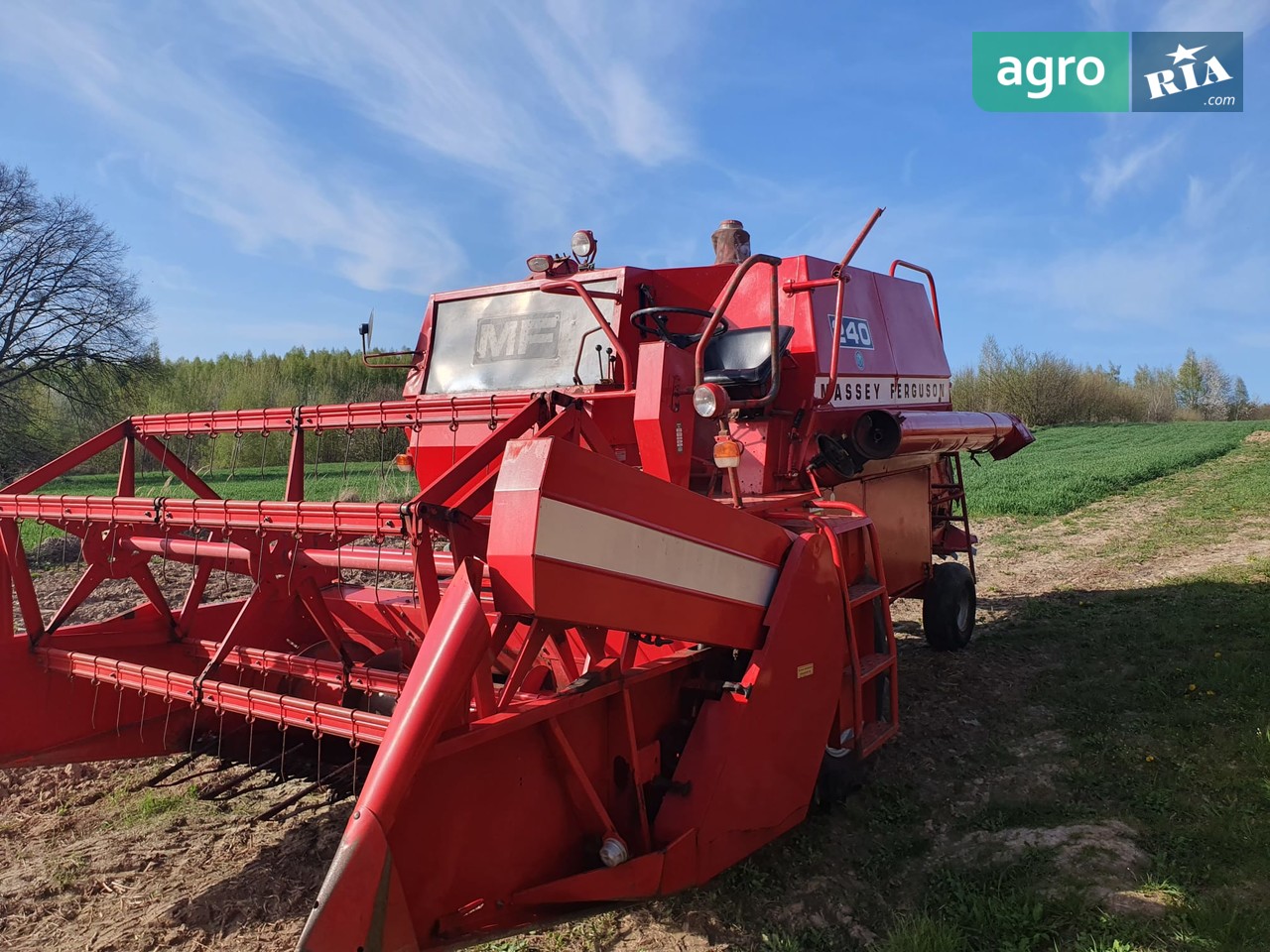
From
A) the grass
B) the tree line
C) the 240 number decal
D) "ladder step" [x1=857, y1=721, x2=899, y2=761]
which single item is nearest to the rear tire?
the grass

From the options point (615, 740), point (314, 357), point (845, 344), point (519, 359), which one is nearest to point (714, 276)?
point (845, 344)

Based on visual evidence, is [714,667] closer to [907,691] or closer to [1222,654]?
[907,691]

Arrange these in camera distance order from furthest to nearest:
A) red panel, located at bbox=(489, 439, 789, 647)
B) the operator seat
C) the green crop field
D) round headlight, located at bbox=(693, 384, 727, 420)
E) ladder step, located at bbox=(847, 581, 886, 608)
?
the green crop field
the operator seat
ladder step, located at bbox=(847, 581, 886, 608)
round headlight, located at bbox=(693, 384, 727, 420)
red panel, located at bbox=(489, 439, 789, 647)

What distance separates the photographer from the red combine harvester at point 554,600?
7.43 ft

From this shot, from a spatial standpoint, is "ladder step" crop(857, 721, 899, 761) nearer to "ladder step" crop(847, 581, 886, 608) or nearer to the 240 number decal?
"ladder step" crop(847, 581, 886, 608)

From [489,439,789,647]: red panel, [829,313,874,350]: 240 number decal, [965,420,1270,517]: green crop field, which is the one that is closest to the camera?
[489,439,789,647]: red panel

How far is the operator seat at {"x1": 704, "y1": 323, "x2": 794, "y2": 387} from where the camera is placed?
13.7 ft

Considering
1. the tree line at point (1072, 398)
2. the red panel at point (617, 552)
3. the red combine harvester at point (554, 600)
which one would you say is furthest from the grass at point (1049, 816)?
the tree line at point (1072, 398)

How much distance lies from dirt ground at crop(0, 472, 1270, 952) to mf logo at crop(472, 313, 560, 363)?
8.16 ft

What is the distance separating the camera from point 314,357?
36.3 metres

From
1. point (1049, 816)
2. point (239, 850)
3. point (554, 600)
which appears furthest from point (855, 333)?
point (239, 850)

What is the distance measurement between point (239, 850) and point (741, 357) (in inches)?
123

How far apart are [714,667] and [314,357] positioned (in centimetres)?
3625

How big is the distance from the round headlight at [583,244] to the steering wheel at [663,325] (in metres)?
0.82
